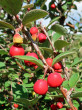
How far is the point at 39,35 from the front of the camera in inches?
53.9

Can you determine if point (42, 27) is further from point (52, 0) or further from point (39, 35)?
point (52, 0)

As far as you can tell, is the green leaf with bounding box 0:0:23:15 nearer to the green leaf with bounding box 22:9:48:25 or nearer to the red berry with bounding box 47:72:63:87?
the green leaf with bounding box 22:9:48:25

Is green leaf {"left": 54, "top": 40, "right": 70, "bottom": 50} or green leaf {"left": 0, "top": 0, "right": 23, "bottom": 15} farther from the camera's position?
green leaf {"left": 54, "top": 40, "right": 70, "bottom": 50}

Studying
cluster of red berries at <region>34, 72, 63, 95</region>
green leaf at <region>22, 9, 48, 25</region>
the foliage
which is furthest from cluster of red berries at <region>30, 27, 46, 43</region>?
cluster of red berries at <region>34, 72, 63, 95</region>

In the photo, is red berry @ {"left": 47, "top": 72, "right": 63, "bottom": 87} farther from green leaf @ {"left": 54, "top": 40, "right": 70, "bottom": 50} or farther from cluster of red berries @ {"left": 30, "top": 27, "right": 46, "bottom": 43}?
cluster of red berries @ {"left": 30, "top": 27, "right": 46, "bottom": 43}

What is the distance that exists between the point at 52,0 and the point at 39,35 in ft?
8.28

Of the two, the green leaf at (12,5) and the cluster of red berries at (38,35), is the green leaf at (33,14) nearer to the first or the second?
the green leaf at (12,5)

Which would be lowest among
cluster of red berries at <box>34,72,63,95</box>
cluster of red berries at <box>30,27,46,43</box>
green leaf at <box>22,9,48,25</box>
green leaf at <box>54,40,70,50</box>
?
cluster of red berries at <box>34,72,63,95</box>

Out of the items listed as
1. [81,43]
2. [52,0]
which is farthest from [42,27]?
[52,0]

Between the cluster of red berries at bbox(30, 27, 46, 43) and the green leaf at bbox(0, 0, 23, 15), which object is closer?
the green leaf at bbox(0, 0, 23, 15)

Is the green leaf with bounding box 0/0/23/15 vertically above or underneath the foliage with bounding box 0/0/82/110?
above

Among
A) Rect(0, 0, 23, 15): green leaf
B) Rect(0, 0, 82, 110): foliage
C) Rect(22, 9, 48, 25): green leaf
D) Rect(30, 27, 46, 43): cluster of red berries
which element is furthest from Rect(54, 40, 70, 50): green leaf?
Rect(0, 0, 23, 15): green leaf

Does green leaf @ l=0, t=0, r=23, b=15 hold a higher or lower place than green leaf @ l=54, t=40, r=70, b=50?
higher

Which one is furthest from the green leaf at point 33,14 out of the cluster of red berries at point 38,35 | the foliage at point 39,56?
the cluster of red berries at point 38,35
